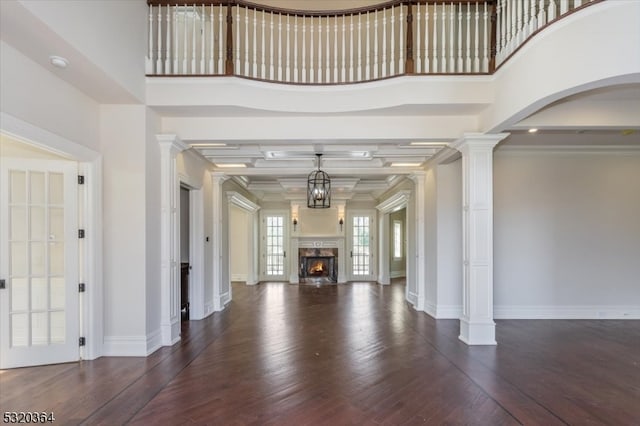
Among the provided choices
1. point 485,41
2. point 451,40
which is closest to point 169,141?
point 451,40

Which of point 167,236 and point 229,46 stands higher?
point 229,46

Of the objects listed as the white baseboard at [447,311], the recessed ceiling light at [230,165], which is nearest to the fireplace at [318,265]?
the recessed ceiling light at [230,165]

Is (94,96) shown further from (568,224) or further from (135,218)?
(568,224)

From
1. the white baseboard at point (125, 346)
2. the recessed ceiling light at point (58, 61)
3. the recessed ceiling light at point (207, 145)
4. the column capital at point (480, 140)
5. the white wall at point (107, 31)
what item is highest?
the white wall at point (107, 31)

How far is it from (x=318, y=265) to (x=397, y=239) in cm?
336

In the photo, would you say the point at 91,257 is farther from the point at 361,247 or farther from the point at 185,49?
the point at 361,247

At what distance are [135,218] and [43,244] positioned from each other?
0.93 m

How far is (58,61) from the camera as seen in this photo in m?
3.29

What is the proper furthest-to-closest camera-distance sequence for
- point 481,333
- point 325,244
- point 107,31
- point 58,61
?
point 325,244
point 481,333
point 107,31
point 58,61

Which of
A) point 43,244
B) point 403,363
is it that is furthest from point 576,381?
point 43,244

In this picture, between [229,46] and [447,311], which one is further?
[447,311]

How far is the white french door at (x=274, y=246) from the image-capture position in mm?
12039

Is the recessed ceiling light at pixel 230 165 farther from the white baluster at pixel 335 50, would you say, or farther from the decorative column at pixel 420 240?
the decorative column at pixel 420 240

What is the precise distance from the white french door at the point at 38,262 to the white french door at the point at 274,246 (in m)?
7.98
